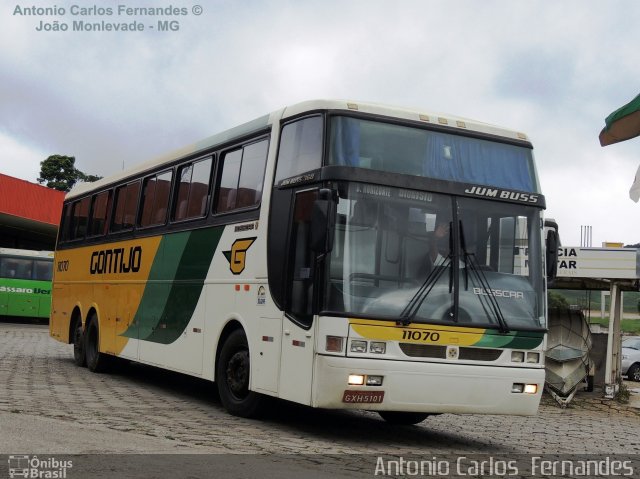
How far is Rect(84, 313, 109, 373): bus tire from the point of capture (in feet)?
56.9

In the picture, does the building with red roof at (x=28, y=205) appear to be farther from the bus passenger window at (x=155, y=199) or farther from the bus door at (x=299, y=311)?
the bus door at (x=299, y=311)

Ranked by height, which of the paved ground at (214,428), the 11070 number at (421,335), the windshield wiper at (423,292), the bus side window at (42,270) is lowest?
the paved ground at (214,428)

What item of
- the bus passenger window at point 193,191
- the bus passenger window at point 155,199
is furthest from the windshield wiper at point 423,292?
the bus passenger window at point 155,199

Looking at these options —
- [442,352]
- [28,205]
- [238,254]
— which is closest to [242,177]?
[238,254]

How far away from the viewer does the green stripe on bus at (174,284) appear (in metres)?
12.8

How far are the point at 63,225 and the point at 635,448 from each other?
1332 cm

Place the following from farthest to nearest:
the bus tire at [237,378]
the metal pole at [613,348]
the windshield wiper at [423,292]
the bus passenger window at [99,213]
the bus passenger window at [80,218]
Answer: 1. the metal pole at [613,348]
2. the bus passenger window at [80,218]
3. the bus passenger window at [99,213]
4. the bus tire at [237,378]
5. the windshield wiper at [423,292]

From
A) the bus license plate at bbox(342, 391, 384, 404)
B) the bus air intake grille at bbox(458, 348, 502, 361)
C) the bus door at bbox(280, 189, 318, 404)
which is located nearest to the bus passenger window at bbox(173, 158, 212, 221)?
the bus door at bbox(280, 189, 318, 404)

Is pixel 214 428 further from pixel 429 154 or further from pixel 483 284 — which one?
pixel 429 154

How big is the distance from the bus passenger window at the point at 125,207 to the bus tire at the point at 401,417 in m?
5.95

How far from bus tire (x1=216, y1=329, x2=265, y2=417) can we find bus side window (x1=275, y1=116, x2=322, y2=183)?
7.03 feet

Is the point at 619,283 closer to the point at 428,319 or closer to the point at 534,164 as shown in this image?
the point at 534,164

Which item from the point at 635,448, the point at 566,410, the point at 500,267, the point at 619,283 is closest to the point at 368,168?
the point at 500,267

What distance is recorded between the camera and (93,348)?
17656mm
